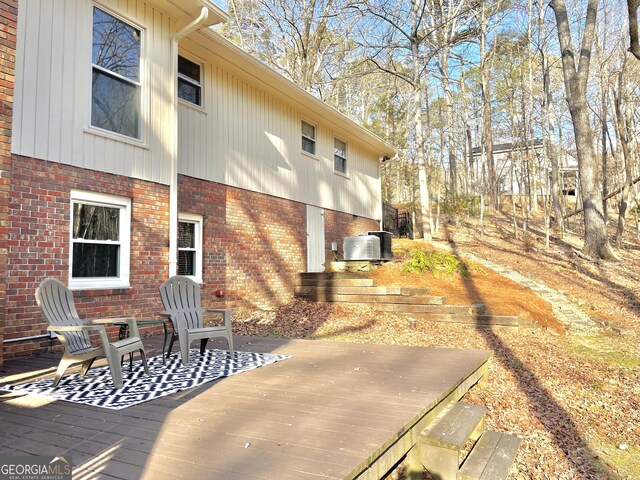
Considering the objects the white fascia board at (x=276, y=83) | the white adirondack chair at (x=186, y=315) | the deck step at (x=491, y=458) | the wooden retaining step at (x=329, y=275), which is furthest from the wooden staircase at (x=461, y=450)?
the white fascia board at (x=276, y=83)

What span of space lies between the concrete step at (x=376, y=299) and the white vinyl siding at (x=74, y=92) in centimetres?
419

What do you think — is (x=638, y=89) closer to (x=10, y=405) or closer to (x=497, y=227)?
(x=497, y=227)

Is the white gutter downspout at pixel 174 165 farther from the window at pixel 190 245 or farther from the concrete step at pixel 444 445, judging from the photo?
the concrete step at pixel 444 445

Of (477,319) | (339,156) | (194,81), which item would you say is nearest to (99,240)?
(194,81)

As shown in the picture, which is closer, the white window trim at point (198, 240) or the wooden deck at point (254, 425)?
the wooden deck at point (254, 425)

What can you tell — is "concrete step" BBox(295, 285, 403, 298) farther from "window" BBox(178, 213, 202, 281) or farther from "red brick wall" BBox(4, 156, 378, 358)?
"window" BBox(178, 213, 202, 281)

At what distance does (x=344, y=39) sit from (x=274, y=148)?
30.8ft

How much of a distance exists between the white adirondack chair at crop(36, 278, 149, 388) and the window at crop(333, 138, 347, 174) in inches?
357

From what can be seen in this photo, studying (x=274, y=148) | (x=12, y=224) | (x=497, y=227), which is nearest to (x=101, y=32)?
(x=12, y=224)

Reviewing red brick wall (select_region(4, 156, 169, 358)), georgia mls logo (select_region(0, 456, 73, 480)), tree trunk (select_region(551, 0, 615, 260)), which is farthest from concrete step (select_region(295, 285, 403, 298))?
tree trunk (select_region(551, 0, 615, 260))

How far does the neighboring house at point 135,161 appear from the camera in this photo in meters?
4.66

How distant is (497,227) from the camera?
1906cm

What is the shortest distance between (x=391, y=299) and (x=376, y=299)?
1.05 ft

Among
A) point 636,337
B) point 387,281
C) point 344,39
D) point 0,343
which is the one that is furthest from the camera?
point 344,39
